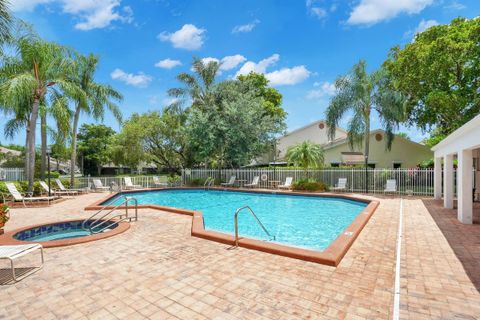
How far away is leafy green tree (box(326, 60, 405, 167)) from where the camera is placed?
18.8 meters

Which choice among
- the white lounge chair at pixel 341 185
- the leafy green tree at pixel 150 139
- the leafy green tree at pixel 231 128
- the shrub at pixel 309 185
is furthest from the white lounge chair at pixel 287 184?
the leafy green tree at pixel 150 139

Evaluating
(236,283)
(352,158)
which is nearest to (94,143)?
(352,158)

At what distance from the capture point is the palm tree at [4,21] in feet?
25.7

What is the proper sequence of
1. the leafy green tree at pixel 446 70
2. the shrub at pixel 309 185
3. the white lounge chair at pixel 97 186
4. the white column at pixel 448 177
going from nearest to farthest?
1. the white column at pixel 448 177
2. the leafy green tree at pixel 446 70
3. the shrub at pixel 309 185
4. the white lounge chair at pixel 97 186

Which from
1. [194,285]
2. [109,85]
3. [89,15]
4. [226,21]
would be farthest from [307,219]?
[109,85]

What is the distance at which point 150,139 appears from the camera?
29.1 m

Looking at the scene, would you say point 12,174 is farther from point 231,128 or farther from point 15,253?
point 15,253

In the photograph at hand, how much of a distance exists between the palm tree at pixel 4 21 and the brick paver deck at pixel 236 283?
22.5 feet

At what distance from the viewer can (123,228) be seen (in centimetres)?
739

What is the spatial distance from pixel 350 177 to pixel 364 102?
5876 mm

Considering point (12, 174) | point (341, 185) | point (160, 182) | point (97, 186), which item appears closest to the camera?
point (341, 185)

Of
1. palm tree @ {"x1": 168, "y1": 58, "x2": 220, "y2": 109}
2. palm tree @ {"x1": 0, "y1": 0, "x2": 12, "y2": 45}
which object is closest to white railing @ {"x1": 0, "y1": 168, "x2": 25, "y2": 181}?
palm tree @ {"x1": 168, "y1": 58, "x2": 220, "y2": 109}

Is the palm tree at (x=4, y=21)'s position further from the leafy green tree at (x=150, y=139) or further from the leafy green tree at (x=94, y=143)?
the leafy green tree at (x=94, y=143)

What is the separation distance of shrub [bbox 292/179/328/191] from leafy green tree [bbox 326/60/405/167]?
425 centimetres
